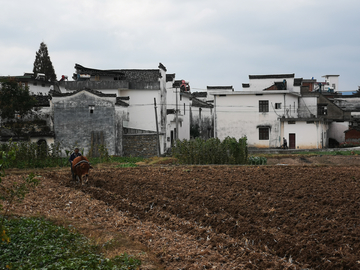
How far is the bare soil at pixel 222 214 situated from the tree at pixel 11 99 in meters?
16.3

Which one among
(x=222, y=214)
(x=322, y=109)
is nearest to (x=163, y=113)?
(x=322, y=109)

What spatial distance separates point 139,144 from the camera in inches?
1195

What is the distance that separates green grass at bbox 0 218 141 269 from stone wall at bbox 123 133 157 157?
21998 millimetres

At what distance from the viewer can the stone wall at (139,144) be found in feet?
98.9

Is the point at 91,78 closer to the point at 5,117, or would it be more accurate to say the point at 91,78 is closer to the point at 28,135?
the point at 5,117

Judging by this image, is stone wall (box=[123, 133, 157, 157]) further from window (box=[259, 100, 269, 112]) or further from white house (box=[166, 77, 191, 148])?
window (box=[259, 100, 269, 112])

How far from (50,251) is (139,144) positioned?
78.0 feet

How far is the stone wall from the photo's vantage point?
30141 millimetres

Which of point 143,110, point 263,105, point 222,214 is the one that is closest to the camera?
point 222,214

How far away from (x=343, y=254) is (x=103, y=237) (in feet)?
14.5

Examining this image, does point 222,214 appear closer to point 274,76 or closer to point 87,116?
point 87,116

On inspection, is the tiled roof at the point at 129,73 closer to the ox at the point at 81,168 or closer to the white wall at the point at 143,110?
the white wall at the point at 143,110

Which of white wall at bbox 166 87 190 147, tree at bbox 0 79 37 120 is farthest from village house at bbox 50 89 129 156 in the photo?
white wall at bbox 166 87 190 147

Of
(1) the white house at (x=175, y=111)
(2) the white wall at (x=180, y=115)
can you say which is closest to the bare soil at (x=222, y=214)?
(1) the white house at (x=175, y=111)
